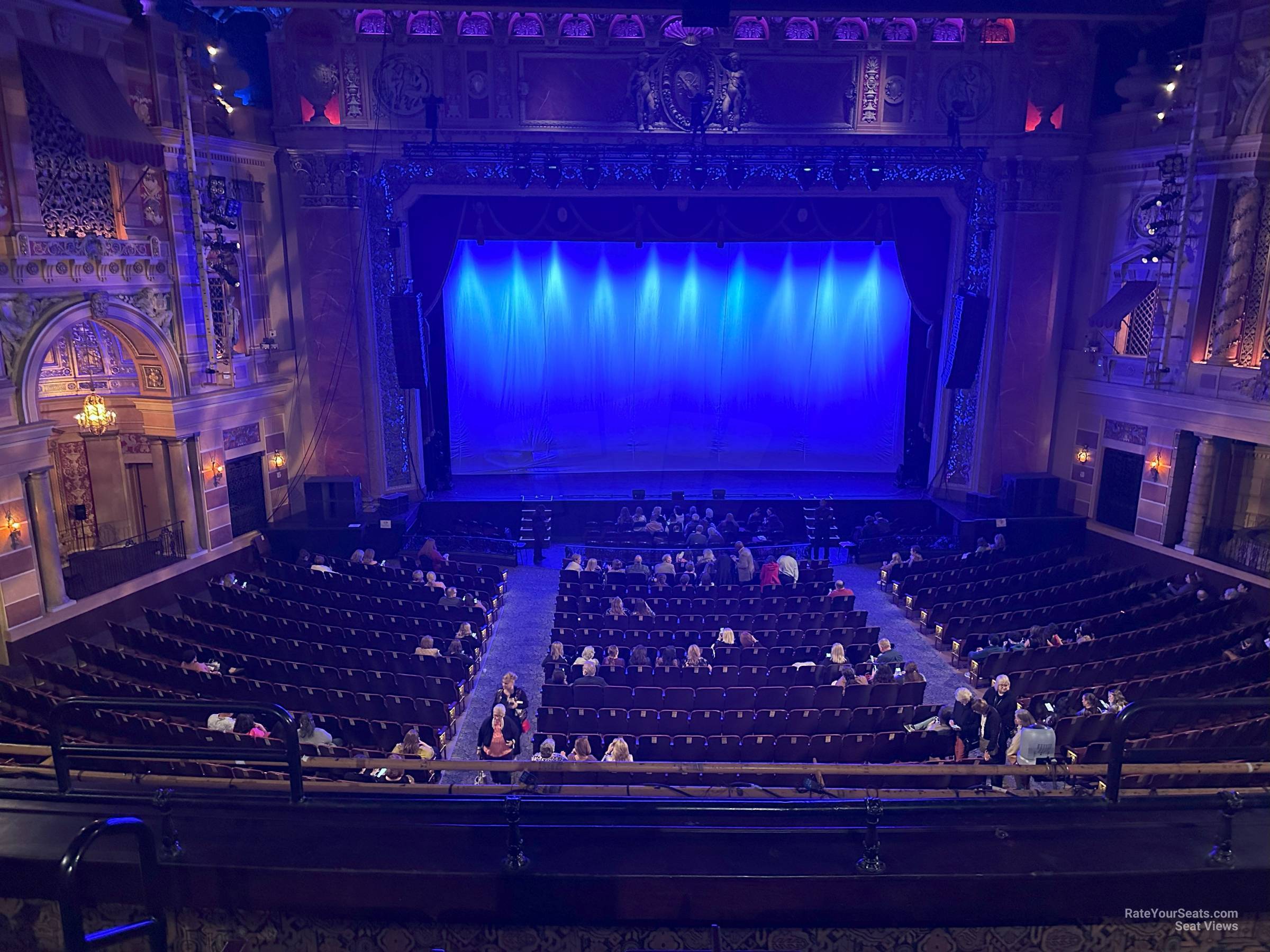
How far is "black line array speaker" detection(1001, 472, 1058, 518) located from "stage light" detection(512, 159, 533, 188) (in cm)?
1174

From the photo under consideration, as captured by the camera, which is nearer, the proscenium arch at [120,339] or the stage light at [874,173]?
the proscenium arch at [120,339]

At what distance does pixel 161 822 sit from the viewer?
344 centimetres

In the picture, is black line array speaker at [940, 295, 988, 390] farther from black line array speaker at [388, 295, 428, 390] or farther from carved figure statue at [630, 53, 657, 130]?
black line array speaker at [388, 295, 428, 390]

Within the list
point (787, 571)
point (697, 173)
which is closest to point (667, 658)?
point (787, 571)

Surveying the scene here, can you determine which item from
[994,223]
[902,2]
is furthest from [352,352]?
[994,223]

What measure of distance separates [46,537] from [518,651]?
22.8ft

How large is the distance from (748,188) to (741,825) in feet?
53.2

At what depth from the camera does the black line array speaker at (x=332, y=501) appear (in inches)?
667

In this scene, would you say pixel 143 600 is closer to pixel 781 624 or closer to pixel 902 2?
pixel 781 624

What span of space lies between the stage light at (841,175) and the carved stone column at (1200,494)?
8.21 meters

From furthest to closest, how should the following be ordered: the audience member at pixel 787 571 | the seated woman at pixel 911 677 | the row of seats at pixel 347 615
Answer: the audience member at pixel 787 571, the row of seats at pixel 347 615, the seated woman at pixel 911 677

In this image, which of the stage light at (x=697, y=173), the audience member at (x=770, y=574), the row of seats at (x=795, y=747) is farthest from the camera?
the stage light at (x=697, y=173)

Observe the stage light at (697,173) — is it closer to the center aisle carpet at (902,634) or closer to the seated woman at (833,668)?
the center aisle carpet at (902,634)

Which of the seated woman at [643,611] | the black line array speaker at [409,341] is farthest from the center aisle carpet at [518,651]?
the black line array speaker at [409,341]
